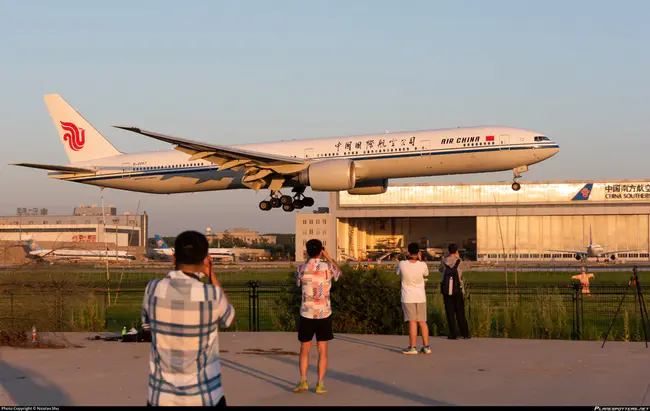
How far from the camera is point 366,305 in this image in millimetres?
16078

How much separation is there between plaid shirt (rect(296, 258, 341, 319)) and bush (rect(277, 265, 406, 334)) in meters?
6.56

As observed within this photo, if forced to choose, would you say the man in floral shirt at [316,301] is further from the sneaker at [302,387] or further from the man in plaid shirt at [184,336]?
the man in plaid shirt at [184,336]

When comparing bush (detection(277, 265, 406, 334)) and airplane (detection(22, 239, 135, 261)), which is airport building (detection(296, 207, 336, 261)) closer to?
airplane (detection(22, 239, 135, 261))

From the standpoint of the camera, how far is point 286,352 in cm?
1299

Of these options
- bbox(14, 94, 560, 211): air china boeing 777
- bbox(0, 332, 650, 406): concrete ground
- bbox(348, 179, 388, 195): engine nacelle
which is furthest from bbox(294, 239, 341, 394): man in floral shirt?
bbox(348, 179, 388, 195): engine nacelle

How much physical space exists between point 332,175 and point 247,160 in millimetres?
4198

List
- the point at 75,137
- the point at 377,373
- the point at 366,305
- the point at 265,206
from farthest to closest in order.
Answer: the point at 75,137
the point at 265,206
the point at 366,305
the point at 377,373

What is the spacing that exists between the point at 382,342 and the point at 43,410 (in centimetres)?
783

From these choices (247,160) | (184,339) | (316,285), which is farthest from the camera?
(247,160)

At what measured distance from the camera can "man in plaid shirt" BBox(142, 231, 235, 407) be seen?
5344mm

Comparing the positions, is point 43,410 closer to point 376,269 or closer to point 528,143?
point 376,269

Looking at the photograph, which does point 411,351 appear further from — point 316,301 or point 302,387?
point 316,301

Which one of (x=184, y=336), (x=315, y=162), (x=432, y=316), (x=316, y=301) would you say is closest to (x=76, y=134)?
(x=315, y=162)

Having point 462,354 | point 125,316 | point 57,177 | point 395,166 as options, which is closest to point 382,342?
point 462,354
